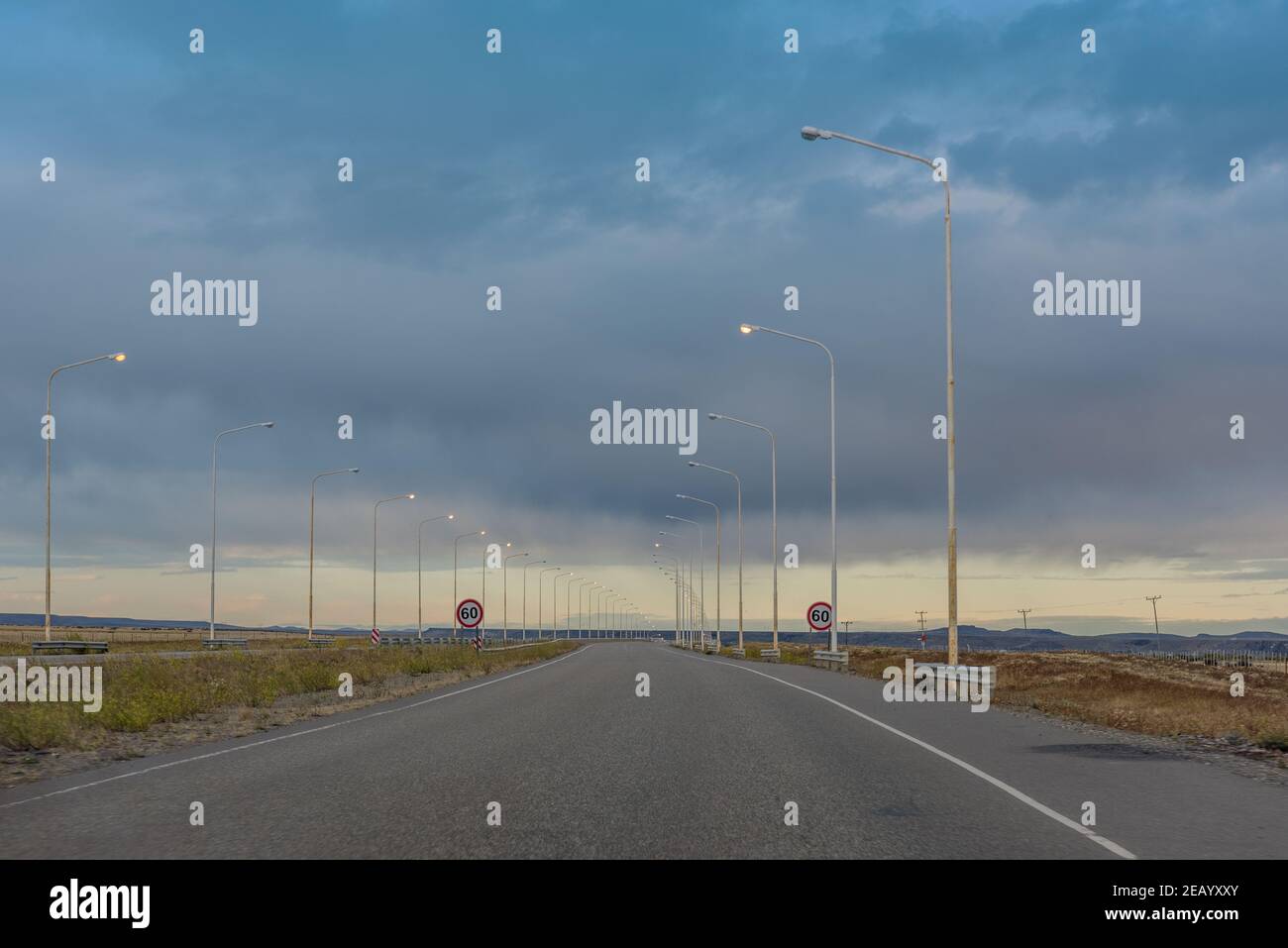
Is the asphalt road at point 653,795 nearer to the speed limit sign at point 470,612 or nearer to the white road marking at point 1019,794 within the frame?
the white road marking at point 1019,794

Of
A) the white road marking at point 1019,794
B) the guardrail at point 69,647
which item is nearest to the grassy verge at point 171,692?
the white road marking at point 1019,794

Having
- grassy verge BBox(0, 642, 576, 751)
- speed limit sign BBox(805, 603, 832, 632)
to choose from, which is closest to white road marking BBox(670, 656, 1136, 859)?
grassy verge BBox(0, 642, 576, 751)

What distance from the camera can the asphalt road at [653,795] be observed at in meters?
8.39

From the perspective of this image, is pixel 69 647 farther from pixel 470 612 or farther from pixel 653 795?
pixel 653 795

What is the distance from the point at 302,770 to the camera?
1245 centimetres

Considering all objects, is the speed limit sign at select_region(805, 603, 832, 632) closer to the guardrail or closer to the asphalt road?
the asphalt road

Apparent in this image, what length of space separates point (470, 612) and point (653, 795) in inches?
1198

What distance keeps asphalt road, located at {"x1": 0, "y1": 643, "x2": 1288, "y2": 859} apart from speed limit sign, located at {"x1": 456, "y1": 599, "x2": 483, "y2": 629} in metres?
21.8

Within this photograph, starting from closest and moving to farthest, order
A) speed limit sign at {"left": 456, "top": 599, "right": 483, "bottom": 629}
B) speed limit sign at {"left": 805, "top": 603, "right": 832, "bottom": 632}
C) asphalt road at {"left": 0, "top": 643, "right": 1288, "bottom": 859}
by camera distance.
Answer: asphalt road at {"left": 0, "top": 643, "right": 1288, "bottom": 859} → speed limit sign at {"left": 456, "top": 599, "right": 483, "bottom": 629} → speed limit sign at {"left": 805, "top": 603, "right": 832, "bottom": 632}

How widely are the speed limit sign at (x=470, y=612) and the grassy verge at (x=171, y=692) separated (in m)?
1.68

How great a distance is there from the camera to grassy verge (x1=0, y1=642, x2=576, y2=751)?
53.1 feet
